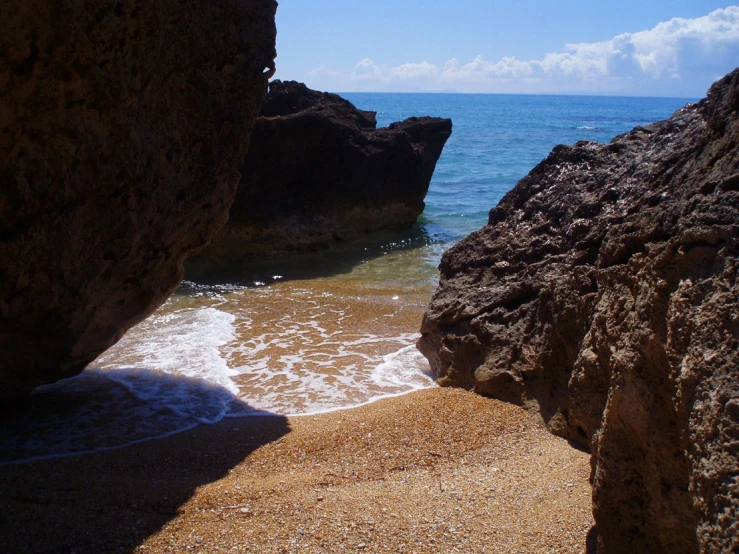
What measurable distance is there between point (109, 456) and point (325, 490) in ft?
4.57

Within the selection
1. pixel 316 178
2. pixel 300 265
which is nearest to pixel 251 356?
pixel 300 265

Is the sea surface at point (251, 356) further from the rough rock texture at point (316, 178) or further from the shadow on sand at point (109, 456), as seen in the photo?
the rough rock texture at point (316, 178)

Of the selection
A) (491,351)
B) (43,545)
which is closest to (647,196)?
(491,351)

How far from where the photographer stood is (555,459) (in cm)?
373

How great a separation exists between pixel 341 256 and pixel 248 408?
598cm

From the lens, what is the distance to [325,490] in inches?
137

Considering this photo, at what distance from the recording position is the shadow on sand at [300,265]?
9.50 metres

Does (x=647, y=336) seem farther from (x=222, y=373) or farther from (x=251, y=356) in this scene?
(x=251, y=356)

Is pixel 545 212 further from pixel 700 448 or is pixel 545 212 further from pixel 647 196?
pixel 700 448

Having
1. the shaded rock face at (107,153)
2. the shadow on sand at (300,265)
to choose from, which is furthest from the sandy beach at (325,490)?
the shadow on sand at (300,265)

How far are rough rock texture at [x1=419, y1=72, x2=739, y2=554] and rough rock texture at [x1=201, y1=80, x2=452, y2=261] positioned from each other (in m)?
5.97

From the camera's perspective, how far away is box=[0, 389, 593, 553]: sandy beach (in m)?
2.94

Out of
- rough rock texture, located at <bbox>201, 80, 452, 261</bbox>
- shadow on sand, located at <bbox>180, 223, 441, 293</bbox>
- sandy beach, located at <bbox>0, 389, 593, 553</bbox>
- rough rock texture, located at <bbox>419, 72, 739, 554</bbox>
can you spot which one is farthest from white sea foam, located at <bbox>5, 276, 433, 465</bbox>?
rough rock texture, located at <bbox>201, 80, 452, 261</bbox>

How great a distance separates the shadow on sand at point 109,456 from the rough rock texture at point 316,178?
4.87m
